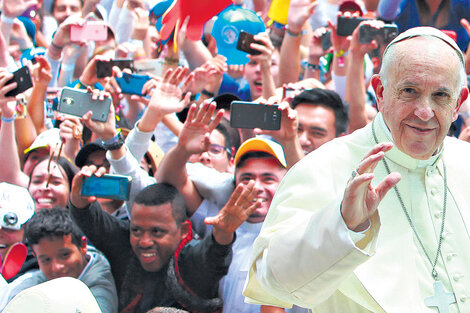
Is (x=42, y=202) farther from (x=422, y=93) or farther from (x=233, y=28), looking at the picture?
(x=422, y=93)

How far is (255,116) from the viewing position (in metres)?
4.68

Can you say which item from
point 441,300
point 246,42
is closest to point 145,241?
point 246,42

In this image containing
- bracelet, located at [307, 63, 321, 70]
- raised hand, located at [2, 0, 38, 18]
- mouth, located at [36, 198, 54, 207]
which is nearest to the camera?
mouth, located at [36, 198, 54, 207]

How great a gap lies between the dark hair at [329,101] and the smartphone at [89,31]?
6.50 ft

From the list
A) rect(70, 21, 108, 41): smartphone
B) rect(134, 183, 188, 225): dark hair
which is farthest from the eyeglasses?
rect(70, 21, 108, 41): smartphone

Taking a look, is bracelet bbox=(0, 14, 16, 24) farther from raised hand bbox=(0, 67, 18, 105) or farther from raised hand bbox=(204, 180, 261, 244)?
raised hand bbox=(204, 180, 261, 244)

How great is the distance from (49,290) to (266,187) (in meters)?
2.29

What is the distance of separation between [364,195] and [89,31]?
4598 millimetres

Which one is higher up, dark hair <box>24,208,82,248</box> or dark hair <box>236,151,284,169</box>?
dark hair <box>236,151,284,169</box>

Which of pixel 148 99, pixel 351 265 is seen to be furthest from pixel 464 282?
pixel 148 99

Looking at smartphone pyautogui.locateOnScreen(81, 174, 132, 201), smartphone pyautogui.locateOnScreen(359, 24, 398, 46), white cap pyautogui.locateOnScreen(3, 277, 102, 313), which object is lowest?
smartphone pyautogui.locateOnScreen(81, 174, 132, 201)

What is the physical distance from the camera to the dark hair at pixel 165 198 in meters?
4.63

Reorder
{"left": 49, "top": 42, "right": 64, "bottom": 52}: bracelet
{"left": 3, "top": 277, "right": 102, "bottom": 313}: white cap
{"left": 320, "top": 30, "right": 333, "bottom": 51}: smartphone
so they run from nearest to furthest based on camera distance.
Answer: {"left": 3, "top": 277, "right": 102, "bottom": 313}: white cap → {"left": 320, "top": 30, "right": 333, "bottom": 51}: smartphone → {"left": 49, "top": 42, "right": 64, "bottom": 52}: bracelet

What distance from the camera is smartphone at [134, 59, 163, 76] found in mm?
6367
